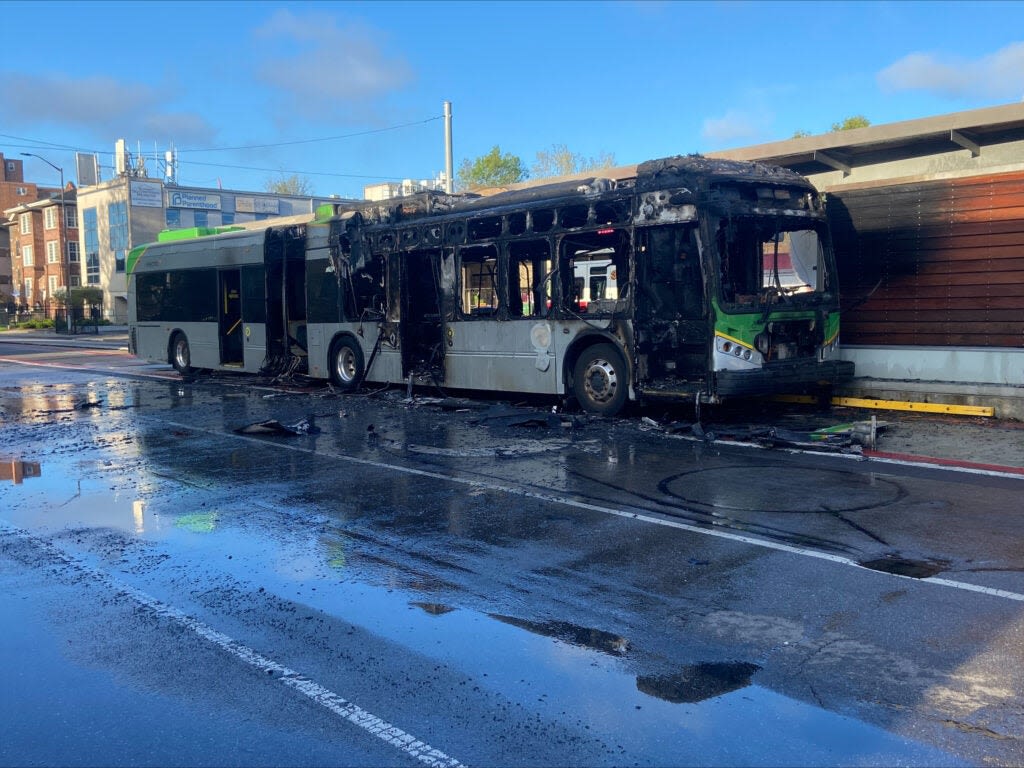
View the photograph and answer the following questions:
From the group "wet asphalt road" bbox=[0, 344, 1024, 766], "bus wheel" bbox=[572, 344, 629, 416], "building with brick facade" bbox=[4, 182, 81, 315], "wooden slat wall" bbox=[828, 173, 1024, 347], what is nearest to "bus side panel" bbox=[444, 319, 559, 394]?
"bus wheel" bbox=[572, 344, 629, 416]

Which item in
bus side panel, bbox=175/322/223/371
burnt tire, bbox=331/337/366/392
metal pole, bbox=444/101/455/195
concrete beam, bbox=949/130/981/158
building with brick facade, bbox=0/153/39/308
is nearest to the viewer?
concrete beam, bbox=949/130/981/158

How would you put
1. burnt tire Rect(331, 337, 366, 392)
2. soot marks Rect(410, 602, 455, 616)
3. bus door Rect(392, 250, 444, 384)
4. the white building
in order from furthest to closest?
the white building → burnt tire Rect(331, 337, 366, 392) → bus door Rect(392, 250, 444, 384) → soot marks Rect(410, 602, 455, 616)

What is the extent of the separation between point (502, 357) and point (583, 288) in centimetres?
188

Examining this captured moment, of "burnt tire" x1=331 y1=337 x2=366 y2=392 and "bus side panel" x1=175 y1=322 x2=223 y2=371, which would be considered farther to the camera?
"bus side panel" x1=175 y1=322 x2=223 y2=371

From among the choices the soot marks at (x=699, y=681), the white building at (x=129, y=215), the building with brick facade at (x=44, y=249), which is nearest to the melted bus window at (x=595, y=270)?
the soot marks at (x=699, y=681)

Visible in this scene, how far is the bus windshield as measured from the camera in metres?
11.8

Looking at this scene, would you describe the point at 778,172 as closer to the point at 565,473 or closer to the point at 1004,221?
the point at 1004,221

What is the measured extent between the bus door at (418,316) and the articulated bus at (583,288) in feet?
0.10

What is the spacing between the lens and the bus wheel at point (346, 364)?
1770cm

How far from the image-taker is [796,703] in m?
4.11

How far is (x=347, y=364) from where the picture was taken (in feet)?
59.7

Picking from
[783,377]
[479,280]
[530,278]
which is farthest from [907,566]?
[479,280]

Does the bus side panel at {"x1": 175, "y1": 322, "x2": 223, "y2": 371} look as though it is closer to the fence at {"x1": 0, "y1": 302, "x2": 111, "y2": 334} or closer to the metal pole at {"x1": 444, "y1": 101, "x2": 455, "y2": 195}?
the metal pole at {"x1": 444, "y1": 101, "x2": 455, "y2": 195}

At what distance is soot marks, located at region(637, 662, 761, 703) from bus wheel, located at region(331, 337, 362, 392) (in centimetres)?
1367
